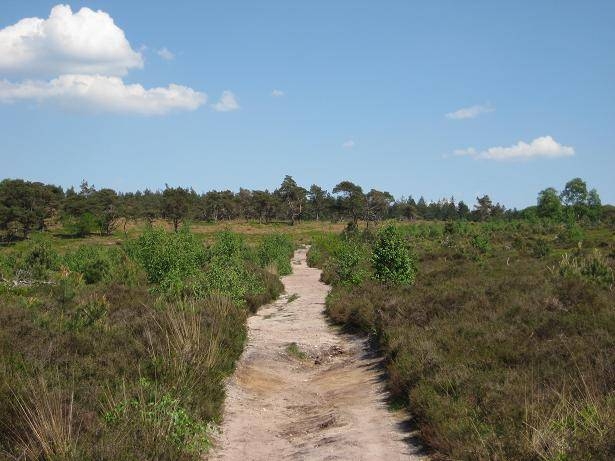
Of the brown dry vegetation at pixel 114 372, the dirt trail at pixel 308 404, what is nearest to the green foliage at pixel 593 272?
the dirt trail at pixel 308 404

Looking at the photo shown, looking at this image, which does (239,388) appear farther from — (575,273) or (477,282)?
(575,273)

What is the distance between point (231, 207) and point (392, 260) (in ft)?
349

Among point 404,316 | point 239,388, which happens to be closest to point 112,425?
point 239,388

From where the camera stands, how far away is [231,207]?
126500 millimetres

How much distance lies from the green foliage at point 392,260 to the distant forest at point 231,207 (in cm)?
5673

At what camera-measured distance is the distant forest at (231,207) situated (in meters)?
82.8

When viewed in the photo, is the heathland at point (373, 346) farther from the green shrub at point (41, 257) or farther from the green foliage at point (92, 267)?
the green shrub at point (41, 257)

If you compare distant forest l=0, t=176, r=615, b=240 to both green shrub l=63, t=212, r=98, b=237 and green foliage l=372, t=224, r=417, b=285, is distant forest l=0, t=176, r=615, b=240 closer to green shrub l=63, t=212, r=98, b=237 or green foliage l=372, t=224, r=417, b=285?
green shrub l=63, t=212, r=98, b=237

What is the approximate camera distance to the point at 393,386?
36.2ft

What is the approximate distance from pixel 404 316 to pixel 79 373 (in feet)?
32.1

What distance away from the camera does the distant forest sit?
82750 millimetres

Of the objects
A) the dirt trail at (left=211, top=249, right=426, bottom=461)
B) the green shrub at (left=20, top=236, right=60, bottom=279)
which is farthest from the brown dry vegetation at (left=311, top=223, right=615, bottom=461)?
the green shrub at (left=20, top=236, right=60, bottom=279)

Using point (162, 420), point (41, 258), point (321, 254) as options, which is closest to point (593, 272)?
point (162, 420)

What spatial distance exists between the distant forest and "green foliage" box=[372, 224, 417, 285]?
56.7 metres
